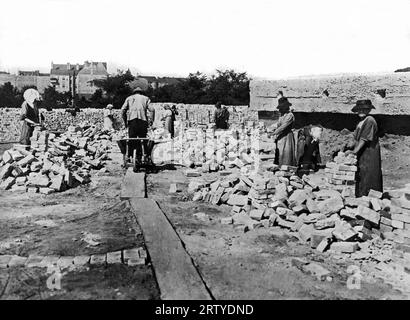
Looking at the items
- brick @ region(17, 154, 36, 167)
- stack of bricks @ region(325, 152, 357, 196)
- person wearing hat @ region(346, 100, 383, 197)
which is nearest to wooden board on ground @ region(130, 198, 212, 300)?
stack of bricks @ region(325, 152, 357, 196)

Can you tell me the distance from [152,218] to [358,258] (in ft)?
8.69

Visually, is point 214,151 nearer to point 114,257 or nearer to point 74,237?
point 74,237

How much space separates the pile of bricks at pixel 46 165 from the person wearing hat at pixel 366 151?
202 inches

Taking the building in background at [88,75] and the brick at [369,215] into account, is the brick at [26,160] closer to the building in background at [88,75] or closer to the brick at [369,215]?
the brick at [369,215]

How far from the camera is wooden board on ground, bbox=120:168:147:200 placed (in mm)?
7102

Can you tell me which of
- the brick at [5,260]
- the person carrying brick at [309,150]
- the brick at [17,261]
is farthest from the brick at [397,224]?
the person carrying brick at [309,150]

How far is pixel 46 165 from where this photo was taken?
8.24m

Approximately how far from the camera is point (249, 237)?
5.13 meters

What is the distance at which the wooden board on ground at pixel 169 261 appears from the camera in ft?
11.3

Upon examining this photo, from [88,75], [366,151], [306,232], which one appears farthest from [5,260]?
[88,75]

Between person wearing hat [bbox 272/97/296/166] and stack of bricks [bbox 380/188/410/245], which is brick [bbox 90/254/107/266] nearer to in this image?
stack of bricks [bbox 380/188/410/245]

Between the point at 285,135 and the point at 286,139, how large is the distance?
89 mm

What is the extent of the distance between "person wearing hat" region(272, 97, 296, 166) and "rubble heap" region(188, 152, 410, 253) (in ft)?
4.22
